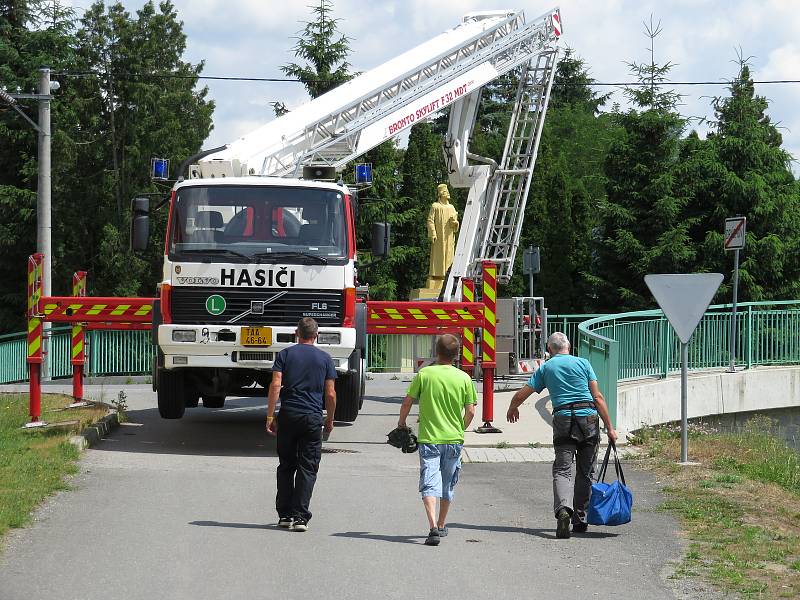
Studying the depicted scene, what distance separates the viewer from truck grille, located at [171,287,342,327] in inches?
578

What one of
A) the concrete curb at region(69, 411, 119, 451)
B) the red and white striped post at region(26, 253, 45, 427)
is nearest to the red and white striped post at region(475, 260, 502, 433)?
the concrete curb at region(69, 411, 119, 451)

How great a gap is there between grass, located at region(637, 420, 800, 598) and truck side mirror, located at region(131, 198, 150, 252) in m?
6.44

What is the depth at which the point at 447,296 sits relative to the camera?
76.0ft

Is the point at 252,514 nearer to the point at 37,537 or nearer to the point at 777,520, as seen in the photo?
the point at 37,537

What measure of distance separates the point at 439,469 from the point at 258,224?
19.6 ft

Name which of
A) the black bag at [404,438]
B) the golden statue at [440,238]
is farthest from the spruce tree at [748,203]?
the black bag at [404,438]

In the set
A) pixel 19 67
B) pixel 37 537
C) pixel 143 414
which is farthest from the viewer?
pixel 19 67

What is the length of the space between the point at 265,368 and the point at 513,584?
690cm

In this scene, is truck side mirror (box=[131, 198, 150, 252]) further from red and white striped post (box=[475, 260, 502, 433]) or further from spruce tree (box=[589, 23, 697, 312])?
spruce tree (box=[589, 23, 697, 312])

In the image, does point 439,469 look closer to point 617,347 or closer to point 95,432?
point 95,432

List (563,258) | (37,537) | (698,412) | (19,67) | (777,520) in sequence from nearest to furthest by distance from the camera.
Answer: (37,537) < (777,520) < (698,412) < (563,258) < (19,67)

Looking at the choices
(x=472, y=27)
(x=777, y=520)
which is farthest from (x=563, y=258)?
(x=777, y=520)

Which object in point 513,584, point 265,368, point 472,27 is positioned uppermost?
point 472,27

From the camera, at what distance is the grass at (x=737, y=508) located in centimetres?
856
